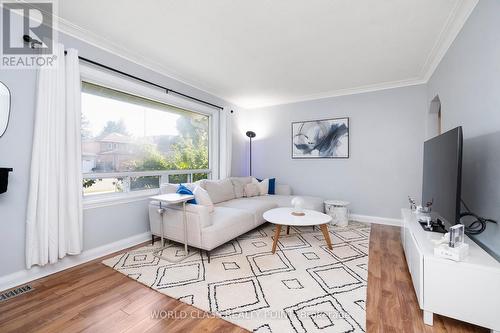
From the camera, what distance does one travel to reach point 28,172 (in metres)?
2.10

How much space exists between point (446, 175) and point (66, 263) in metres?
3.66

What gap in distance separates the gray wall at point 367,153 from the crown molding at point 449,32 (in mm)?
779

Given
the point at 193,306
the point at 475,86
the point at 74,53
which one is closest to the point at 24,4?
the point at 74,53

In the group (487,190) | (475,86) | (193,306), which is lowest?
(193,306)

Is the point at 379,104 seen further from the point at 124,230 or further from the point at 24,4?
the point at 24,4

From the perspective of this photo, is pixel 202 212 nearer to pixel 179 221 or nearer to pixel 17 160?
pixel 179 221

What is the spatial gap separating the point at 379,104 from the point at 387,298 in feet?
10.7

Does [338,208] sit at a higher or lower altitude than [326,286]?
higher

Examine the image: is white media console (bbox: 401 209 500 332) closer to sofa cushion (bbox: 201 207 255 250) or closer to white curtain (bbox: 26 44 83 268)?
sofa cushion (bbox: 201 207 255 250)

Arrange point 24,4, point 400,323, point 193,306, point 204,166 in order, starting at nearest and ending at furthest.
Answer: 1. point 400,323
2. point 193,306
3. point 24,4
4. point 204,166

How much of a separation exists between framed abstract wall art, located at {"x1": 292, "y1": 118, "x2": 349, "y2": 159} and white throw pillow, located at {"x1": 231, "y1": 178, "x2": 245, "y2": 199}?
1.30m

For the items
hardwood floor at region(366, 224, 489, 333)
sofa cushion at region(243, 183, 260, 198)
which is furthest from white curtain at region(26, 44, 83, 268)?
hardwood floor at region(366, 224, 489, 333)

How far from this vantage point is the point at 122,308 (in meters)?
1.74

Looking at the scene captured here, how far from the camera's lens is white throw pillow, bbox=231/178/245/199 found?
4.28 meters
